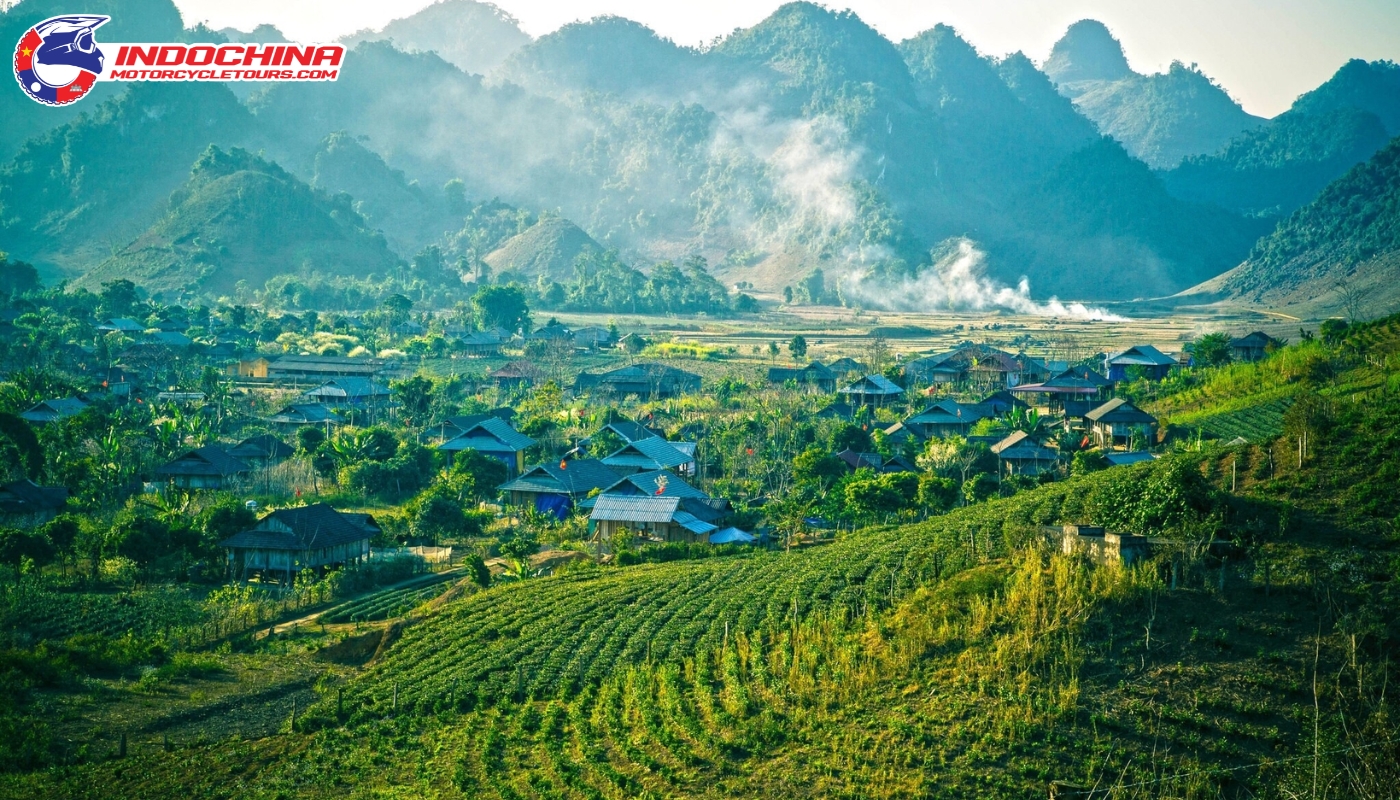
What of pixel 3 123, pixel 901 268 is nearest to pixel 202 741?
pixel 901 268

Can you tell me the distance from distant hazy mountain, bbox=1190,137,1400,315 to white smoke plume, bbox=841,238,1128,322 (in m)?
15.3

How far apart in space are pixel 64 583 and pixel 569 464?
1672cm

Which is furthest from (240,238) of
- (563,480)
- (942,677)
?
(942,677)

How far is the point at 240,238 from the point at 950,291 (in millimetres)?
70314

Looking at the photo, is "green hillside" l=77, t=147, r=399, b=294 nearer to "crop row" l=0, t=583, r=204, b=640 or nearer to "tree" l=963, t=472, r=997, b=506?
"crop row" l=0, t=583, r=204, b=640

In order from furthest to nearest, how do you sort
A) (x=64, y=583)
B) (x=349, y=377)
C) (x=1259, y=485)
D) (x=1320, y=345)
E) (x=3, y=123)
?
(x=3, y=123), (x=349, y=377), (x=1320, y=345), (x=64, y=583), (x=1259, y=485)

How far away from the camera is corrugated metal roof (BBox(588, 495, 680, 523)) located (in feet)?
127

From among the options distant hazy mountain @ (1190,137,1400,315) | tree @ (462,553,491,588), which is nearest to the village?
tree @ (462,553,491,588)

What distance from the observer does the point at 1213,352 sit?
6500cm

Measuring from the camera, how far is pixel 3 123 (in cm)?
17900

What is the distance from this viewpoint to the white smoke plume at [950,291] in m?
136

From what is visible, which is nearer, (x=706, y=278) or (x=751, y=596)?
(x=751, y=596)

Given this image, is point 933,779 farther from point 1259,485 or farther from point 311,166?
point 311,166

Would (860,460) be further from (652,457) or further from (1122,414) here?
(1122,414)
